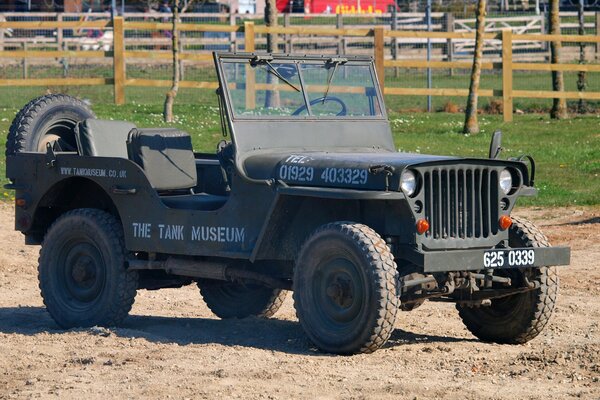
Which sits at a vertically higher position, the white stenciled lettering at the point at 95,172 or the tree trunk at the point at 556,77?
the tree trunk at the point at 556,77

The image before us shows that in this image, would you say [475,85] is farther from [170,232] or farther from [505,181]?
[505,181]

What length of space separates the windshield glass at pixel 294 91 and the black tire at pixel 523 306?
5.16 ft

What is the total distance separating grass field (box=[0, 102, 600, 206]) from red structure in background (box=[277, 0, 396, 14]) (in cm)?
1993

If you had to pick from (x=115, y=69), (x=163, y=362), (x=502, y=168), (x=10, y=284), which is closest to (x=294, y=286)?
(x=163, y=362)

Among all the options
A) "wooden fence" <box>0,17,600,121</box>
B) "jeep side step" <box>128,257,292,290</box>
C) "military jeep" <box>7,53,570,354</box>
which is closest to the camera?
"military jeep" <box>7,53,570,354</box>

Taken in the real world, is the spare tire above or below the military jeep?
above

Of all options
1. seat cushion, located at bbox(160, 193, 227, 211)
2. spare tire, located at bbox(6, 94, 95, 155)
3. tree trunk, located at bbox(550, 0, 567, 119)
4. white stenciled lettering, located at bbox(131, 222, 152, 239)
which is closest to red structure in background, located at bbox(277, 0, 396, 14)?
tree trunk, located at bbox(550, 0, 567, 119)

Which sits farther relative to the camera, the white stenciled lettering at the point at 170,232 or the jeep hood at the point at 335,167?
the white stenciled lettering at the point at 170,232

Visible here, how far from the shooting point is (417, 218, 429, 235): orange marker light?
778 centimetres

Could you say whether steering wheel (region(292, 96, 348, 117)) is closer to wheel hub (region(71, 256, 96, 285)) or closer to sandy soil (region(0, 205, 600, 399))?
sandy soil (region(0, 205, 600, 399))

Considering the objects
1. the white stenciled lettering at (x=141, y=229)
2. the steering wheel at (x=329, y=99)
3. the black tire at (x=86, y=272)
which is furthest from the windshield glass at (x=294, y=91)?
the black tire at (x=86, y=272)

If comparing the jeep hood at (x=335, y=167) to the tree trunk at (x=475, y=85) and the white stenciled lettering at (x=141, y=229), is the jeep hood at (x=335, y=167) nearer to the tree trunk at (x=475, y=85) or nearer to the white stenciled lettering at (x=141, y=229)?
→ the white stenciled lettering at (x=141, y=229)

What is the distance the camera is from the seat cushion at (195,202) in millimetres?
8992

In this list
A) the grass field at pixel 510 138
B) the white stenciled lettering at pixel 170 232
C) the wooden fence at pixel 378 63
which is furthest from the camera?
the wooden fence at pixel 378 63
